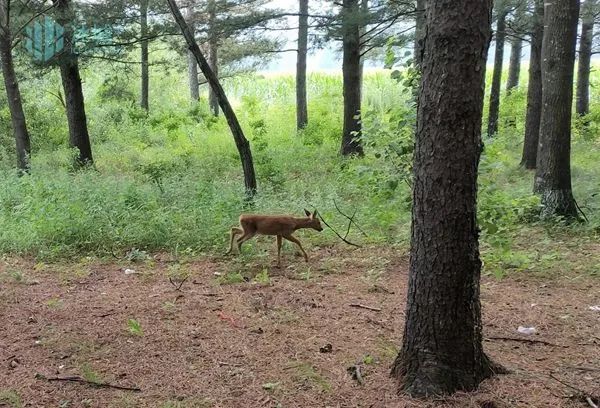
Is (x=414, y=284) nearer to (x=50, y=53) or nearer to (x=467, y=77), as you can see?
(x=467, y=77)

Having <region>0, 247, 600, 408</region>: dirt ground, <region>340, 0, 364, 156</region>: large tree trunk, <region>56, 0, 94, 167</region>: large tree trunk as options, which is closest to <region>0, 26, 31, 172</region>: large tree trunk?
<region>56, 0, 94, 167</region>: large tree trunk

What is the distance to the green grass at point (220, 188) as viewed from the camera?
6.63m

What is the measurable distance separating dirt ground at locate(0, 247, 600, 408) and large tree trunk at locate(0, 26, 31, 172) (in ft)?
19.9

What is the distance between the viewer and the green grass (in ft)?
21.8

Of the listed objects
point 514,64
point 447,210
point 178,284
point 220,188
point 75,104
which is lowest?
point 178,284

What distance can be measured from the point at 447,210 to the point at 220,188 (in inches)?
290

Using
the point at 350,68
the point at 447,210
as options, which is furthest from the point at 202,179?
the point at 447,210

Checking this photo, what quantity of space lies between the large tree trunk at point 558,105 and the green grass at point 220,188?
466 mm

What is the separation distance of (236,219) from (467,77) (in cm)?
558

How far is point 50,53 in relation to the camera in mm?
12383

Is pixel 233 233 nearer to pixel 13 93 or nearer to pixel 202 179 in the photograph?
pixel 202 179

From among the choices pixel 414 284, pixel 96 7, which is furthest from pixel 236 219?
pixel 96 7

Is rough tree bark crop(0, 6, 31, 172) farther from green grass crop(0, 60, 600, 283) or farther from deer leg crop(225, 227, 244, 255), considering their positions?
deer leg crop(225, 227, 244, 255)

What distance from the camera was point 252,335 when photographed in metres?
4.50
